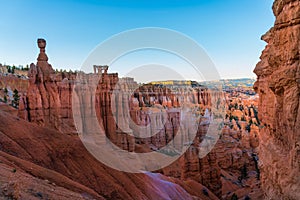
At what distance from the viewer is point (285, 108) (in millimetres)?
8031

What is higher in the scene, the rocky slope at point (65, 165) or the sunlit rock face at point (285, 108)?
the sunlit rock face at point (285, 108)

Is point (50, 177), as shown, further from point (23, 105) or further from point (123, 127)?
point (123, 127)

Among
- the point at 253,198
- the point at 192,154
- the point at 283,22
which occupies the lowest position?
the point at 253,198

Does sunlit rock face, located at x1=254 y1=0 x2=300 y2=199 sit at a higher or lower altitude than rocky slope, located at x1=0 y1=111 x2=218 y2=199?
higher

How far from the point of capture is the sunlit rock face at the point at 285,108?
286 inches

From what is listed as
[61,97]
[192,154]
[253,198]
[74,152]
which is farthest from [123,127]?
[74,152]

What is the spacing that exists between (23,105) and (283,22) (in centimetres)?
2828

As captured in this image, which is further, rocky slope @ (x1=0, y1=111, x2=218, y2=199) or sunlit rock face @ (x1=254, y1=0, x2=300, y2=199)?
rocky slope @ (x1=0, y1=111, x2=218, y2=199)

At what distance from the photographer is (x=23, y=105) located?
30203mm

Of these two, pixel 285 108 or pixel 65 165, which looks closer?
pixel 285 108

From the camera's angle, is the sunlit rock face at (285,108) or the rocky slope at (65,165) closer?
the sunlit rock face at (285,108)

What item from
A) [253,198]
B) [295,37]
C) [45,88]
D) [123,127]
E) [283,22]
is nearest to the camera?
[295,37]

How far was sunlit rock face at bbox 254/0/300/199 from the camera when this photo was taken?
726 centimetres

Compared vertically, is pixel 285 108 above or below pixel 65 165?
above
